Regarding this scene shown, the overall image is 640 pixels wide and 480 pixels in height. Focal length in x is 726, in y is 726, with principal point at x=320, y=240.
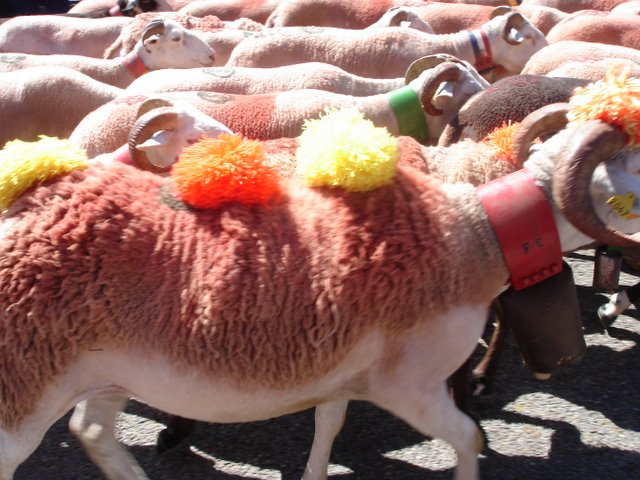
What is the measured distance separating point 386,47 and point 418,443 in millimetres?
4437

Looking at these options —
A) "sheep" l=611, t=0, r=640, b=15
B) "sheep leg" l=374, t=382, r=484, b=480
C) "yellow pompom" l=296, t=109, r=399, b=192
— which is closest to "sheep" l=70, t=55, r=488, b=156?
"yellow pompom" l=296, t=109, r=399, b=192

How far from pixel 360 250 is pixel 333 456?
133cm

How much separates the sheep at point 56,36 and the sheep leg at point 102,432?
23.6ft

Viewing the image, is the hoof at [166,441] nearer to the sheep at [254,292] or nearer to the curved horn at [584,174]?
the sheep at [254,292]

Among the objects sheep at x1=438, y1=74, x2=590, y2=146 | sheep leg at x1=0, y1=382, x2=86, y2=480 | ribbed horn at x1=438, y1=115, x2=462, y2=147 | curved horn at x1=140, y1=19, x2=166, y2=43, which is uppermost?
sheep at x1=438, y1=74, x2=590, y2=146

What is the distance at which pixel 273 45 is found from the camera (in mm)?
6664

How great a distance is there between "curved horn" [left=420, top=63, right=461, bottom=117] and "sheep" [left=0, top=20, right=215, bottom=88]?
112 inches

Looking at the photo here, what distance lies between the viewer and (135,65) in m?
6.68

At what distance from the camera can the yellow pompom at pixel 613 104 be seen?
7.85 feet

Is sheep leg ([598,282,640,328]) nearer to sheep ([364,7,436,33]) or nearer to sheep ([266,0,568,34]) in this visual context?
sheep ([364,7,436,33])

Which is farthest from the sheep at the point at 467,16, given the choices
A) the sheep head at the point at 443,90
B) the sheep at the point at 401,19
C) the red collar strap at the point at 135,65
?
the sheep head at the point at 443,90

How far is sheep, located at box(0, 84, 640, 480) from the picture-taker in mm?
2205

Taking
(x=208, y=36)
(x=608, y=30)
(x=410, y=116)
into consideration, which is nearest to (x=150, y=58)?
(x=208, y=36)

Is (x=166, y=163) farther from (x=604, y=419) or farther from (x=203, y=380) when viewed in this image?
(x=604, y=419)
